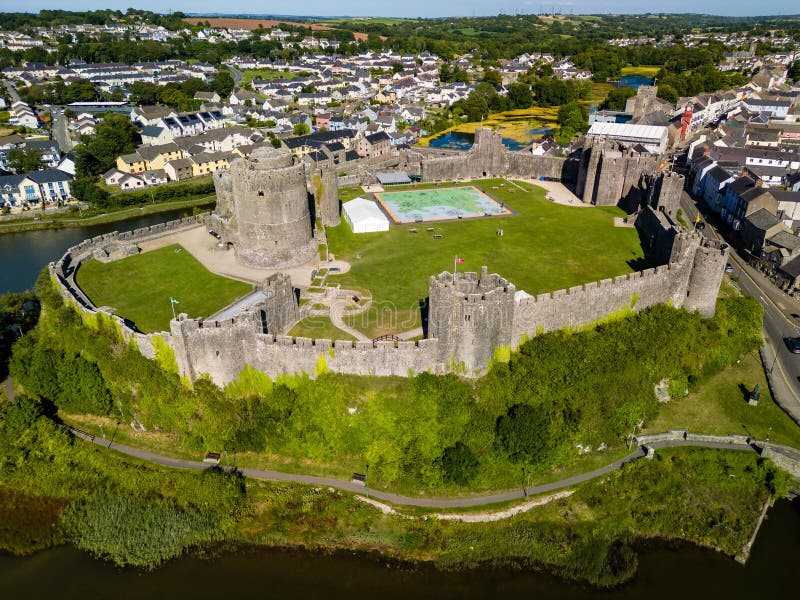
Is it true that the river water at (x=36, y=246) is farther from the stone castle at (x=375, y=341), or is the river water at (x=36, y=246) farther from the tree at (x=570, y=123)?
the tree at (x=570, y=123)

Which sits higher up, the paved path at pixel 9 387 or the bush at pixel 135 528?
the paved path at pixel 9 387

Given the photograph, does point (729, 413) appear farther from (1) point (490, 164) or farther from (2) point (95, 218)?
(2) point (95, 218)

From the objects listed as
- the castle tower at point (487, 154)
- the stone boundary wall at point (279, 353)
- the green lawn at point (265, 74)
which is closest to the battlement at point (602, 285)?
the stone boundary wall at point (279, 353)

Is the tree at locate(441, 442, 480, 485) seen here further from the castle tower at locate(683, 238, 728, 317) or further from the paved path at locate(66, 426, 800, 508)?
the castle tower at locate(683, 238, 728, 317)

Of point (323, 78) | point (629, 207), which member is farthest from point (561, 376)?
point (323, 78)

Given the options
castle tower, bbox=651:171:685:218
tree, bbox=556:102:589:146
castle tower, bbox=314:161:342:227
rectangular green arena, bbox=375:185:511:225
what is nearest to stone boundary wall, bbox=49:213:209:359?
castle tower, bbox=314:161:342:227

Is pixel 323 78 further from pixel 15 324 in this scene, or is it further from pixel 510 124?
pixel 15 324
